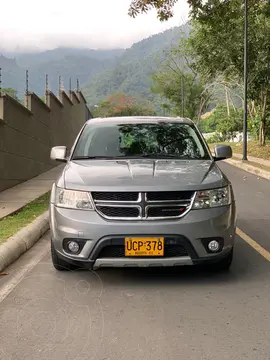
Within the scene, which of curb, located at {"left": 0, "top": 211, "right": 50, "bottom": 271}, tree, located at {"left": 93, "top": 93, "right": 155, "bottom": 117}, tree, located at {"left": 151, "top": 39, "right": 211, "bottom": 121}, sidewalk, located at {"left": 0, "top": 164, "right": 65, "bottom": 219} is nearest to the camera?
curb, located at {"left": 0, "top": 211, "right": 50, "bottom": 271}

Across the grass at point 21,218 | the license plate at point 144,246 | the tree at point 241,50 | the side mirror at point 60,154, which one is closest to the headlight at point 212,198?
the license plate at point 144,246

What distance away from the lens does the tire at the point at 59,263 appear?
16.2ft

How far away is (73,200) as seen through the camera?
15.2 ft

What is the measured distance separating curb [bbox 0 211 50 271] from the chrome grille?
1.56 meters

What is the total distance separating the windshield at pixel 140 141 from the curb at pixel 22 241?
4.28ft

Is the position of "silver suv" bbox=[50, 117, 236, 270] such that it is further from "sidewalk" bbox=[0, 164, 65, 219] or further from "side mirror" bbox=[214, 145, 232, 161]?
"sidewalk" bbox=[0, 164, 65, 219]

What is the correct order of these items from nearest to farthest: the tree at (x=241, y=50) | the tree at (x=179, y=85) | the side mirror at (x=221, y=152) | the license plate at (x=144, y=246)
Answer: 1. the license plate at (x=144, y=246)
2. the side mirror at (x=221, y=152)
3. the tree at (x=241, y=50)
4. the tree at (x=179, y=85)

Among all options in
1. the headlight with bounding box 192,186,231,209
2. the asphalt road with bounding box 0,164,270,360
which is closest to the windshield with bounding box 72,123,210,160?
the headlight with bounding box 192,186,231,209

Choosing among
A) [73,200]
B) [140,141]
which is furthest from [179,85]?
[73,200]

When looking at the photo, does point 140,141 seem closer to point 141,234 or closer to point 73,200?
point 73,200

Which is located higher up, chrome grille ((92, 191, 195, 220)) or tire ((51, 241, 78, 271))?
chrome grille ((92, 191, 195, 220))

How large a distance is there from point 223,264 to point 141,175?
1262mm

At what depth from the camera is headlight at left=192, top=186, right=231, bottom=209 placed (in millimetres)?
4547

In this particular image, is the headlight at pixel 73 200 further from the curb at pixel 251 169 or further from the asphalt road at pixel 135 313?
the curb at pixel 251 169
